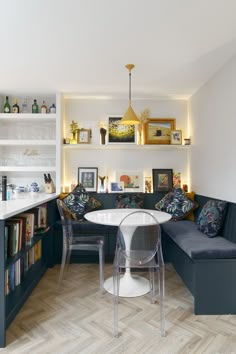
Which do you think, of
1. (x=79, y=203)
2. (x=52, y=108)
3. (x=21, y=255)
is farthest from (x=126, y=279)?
(x=52, y=108)

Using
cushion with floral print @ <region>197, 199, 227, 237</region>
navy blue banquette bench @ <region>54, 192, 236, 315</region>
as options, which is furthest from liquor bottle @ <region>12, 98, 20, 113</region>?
cushion with floral print @ <region>197, 199, 227, 237</region>

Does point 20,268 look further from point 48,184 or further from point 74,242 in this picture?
point 48,184

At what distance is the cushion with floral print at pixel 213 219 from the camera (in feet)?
8.25

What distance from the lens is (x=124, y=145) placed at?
12.7ft

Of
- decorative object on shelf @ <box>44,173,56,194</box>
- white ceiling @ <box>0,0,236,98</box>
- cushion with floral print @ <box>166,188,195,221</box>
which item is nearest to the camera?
white ceiling @ <box>0,0,236,98</box>

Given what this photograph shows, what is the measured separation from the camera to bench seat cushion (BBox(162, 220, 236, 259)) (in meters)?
2.06

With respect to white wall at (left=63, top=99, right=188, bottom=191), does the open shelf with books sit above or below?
below

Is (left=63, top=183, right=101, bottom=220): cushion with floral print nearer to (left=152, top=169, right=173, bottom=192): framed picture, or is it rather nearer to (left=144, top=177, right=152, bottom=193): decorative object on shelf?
(left=144, top=177, right=152, bottom=193): decorative object on shelf

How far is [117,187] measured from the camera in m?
3.97

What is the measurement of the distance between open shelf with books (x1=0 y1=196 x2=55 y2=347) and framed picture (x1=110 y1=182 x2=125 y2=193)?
1031 millimetres

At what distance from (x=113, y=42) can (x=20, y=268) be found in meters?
2.43

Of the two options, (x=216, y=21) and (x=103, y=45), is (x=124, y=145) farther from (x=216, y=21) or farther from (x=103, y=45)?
(x=216, y=21)

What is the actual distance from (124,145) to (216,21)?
6.99ft

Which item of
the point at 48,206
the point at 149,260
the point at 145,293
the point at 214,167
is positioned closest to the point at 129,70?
the point at 214,167
